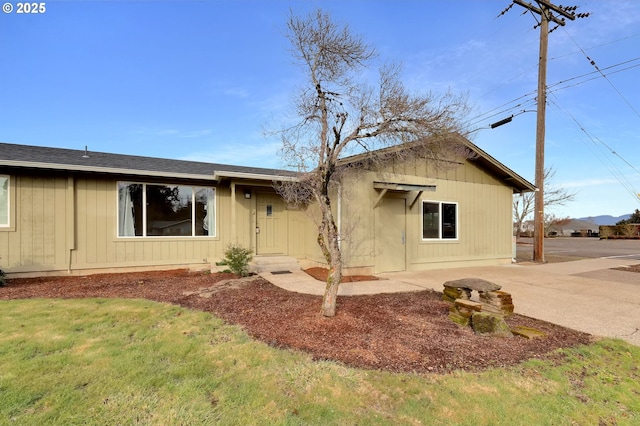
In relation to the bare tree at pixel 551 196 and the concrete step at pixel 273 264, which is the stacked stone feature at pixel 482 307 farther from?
the bare tree at pixel 551 196

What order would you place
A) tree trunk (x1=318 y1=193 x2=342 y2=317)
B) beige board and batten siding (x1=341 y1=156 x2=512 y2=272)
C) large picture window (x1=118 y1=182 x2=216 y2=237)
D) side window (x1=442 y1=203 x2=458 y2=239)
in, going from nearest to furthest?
1. tree trunk (x1=318 y1=193 x2=342 y2=317)
2. beige board and batten siding (x1=341 y1=156 x2=512 y2=272)
3. large picture window (x1=118 y1=182 x2=216 y2=237)
4. side window (x1=442 y1=203 x2=458 y2=239)

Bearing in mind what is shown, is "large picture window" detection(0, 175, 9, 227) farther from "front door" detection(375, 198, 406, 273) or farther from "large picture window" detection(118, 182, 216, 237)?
"front door" detection(375, 198, 406, 273)

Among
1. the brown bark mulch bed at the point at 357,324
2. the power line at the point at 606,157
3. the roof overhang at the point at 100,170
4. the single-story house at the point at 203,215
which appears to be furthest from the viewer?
the power line at the point at 606,157

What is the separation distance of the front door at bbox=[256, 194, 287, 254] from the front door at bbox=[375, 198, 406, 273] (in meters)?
3.09

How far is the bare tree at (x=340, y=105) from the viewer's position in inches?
169

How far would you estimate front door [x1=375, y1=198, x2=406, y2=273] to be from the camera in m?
8.52

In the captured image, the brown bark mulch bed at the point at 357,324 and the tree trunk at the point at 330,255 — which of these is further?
the tree trunk at the point at 330,255

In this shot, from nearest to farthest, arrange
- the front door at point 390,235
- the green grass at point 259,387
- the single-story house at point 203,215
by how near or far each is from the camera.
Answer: the green grass at point 259,387, the single-story house at point 203,215, the front door at point 390,235

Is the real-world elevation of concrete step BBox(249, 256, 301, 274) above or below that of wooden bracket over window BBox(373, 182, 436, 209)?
below

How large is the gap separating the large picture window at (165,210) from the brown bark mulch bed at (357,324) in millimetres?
2014

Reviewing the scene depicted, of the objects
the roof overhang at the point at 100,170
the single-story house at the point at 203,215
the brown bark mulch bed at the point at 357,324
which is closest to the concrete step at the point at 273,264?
the single-story house at the point at 203,215

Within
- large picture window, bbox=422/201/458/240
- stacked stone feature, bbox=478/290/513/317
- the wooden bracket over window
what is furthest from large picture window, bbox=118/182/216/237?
stacked stone feature, bbox=478/290/513/317

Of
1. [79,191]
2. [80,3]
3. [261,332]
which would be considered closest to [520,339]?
[261,332]

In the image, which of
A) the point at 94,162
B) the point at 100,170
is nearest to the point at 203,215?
the point at 100,170
